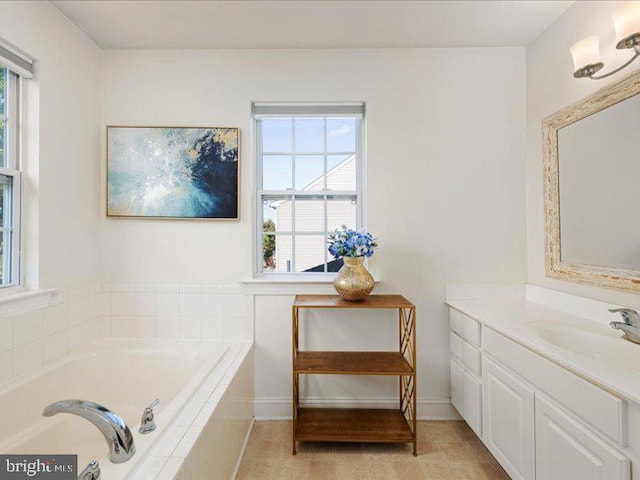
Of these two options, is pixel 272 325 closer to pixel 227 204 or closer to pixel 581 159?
pixel 227 204

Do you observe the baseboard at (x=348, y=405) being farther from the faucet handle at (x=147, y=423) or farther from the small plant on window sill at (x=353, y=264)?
the faucet handle at (x=147, y=423)

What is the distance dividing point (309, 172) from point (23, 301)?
1.77 meters

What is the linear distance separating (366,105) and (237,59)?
930 millimetres

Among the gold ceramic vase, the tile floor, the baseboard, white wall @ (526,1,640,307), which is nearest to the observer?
white wall @ (526,1,640,307)

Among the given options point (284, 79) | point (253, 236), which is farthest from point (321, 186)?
point (284, 79)

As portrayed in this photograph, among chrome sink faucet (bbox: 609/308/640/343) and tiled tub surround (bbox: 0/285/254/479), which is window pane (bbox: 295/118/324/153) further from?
chrome sink faucet (bbox: 609/308/640/343)

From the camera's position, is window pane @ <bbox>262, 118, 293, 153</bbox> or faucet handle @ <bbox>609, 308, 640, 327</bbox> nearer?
faucet handle @ <bbox>609, 308, 640, 327</bbox>

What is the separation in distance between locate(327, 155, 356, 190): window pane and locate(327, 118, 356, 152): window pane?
0.19 ft

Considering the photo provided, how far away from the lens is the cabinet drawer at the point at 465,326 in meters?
1.79

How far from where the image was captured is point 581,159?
171cm

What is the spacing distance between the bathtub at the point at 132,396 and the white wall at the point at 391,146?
0.51m


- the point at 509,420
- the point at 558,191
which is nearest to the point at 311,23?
the point at 558,191

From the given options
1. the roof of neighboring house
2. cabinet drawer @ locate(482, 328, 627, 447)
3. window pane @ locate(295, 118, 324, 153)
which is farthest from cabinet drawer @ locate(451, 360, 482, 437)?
window pane @ locate(295, 118, 324, 153)

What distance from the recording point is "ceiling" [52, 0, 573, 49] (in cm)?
179
